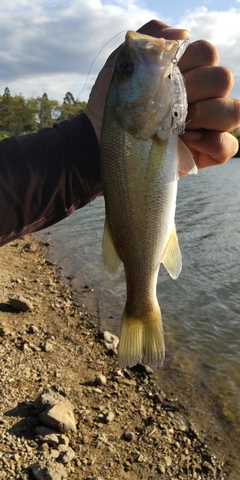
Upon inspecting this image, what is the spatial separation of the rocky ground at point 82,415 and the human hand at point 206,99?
3623 millimetres

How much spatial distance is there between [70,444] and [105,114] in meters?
4.15

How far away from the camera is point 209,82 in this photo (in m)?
2.34

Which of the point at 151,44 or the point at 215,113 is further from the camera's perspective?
the point at 215,113

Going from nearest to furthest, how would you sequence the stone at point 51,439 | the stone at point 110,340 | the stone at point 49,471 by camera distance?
Result: the stone at point 49,471 < the stone at point 51,439 < the stone at point 110,340

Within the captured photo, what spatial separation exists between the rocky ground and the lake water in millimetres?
641

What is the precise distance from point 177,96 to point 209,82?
230 millimetres

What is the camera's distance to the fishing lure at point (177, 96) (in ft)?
7.30

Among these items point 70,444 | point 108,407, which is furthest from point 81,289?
point 70,444

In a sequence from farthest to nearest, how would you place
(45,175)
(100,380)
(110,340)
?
(110,340), (100,380), (45,175)

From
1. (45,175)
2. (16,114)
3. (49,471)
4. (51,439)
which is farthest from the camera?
(16,114)

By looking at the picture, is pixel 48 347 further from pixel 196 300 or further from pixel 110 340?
pixel 196 300

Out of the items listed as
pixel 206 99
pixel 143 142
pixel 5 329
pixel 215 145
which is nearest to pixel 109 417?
pixel 5 329

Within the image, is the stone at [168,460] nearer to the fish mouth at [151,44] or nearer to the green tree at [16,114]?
the fish mouth at [151,44]

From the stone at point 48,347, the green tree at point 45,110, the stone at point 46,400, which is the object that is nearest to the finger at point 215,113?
the stone at point 46,400
